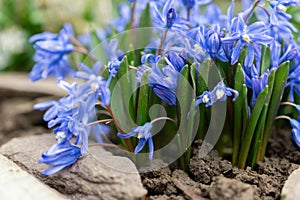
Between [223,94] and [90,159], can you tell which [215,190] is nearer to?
[223,94]

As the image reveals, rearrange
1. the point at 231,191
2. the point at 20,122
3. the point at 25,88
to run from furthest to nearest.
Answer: the point at 25,88 < the point at 20,122 < the point at 231,191

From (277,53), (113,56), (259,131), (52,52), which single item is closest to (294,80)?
(277,53)

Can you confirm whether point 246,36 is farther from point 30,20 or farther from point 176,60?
point 30,20

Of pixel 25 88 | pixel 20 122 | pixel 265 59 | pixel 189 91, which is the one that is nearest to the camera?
pixel 189 91

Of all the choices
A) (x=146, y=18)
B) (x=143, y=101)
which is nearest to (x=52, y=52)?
(x=146, y=18)

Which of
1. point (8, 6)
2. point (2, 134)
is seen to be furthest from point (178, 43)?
point (8, 6)

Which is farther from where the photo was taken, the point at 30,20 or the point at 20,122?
the point at 30,20

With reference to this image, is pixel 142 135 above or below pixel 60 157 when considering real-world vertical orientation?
above

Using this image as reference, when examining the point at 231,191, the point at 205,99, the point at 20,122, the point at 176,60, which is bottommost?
the point at 20,122
